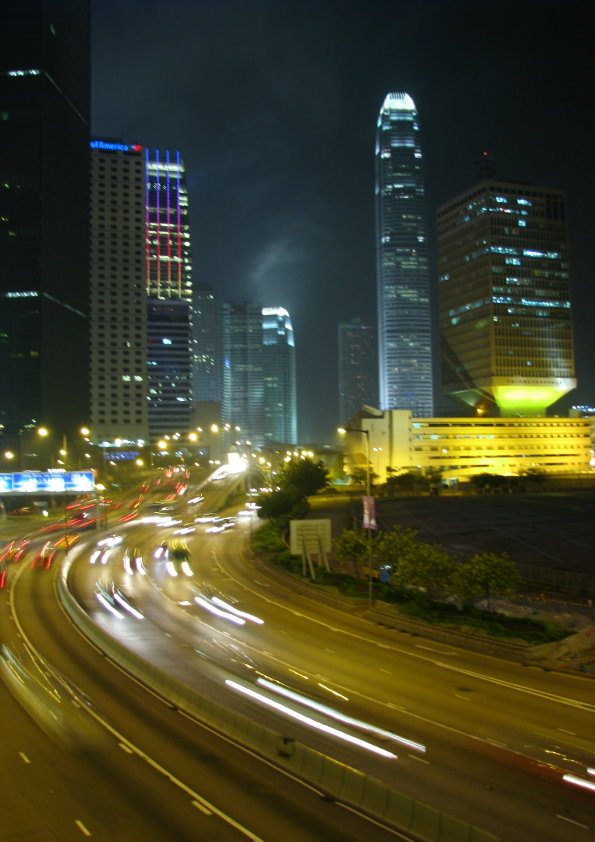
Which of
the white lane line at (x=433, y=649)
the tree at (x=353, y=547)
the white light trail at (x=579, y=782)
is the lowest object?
the white lane line at (x=433, y=649)

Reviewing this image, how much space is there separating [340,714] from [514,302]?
162230 millimetres

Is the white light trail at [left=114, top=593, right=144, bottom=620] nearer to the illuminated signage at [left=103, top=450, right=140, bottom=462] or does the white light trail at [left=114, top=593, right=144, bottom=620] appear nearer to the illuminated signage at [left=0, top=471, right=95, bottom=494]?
the illuminated signage at [left=0, top=471, right=95, bottom=494]

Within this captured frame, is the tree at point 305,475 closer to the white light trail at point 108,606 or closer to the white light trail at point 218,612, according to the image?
the white light trail at point 108,606

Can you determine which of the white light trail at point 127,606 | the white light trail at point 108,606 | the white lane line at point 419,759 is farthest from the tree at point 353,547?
the white lane line at point 419,759

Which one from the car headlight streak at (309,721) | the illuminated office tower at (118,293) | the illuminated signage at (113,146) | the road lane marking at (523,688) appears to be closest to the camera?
the car headlight streak at (309,721)

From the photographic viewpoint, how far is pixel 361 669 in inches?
836

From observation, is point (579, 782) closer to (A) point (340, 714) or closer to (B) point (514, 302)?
(A) point (340, 714)

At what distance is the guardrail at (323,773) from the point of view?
10508 millimetres

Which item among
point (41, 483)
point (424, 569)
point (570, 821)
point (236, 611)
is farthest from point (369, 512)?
point (41, 483)

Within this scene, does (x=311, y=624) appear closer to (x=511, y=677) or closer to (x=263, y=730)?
(x=511, y=677)

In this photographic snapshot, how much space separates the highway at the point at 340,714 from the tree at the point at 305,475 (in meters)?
47.6

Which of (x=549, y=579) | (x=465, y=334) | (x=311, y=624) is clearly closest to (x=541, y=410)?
(x=465, y=334)

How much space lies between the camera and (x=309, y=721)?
53.9ft

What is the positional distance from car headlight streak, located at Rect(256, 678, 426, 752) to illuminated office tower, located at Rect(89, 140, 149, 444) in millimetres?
150050
